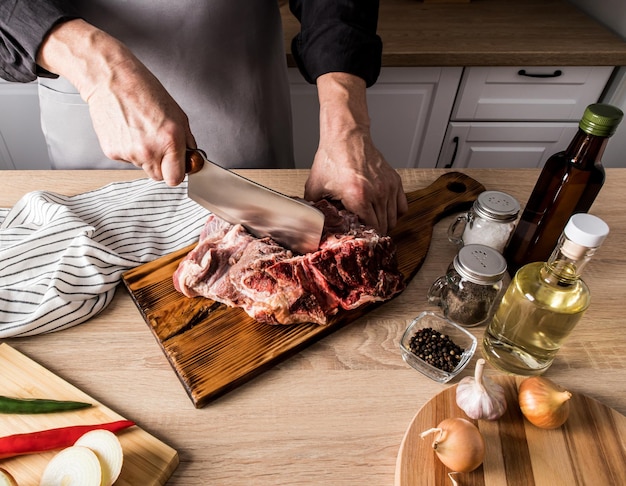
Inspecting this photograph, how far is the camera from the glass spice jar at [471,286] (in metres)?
0.94

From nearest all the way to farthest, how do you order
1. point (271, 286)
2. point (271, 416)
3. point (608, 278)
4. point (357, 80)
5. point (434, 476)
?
1. point (434, 476)
2. point (271, 416)
3. point (271, 286)
4. point (608, 278)
5. point (357, 80)

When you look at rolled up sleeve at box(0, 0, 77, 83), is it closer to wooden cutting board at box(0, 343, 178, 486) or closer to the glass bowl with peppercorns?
wooden cutting board at box(0, 343, 178, 486)

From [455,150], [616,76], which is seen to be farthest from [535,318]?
[616,76]

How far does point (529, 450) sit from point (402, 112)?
5.73 feet

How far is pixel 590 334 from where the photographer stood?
1019mm

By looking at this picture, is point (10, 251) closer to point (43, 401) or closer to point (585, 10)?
point (43, 401)

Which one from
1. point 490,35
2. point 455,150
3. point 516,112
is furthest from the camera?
point 455,150

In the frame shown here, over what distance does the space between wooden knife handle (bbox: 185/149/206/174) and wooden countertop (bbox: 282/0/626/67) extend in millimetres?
1127

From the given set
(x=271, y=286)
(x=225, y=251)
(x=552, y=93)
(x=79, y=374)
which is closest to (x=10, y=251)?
(x=79, y=374)

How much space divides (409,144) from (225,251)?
159cm

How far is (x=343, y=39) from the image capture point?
127 cm

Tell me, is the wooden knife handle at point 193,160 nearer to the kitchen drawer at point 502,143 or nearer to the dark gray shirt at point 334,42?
the dark gray shirt at point 334,42

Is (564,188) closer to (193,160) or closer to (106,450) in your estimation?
(193,160)

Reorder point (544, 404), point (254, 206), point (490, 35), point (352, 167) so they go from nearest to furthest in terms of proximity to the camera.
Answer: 1. point (544, 404)
2. point (254, 206)
3. point (352, 167)
4. point (490, 35)
